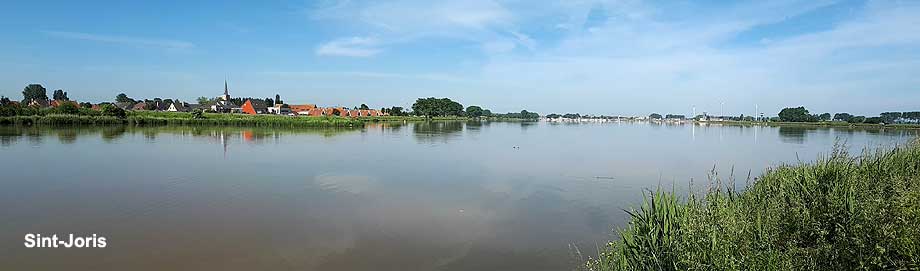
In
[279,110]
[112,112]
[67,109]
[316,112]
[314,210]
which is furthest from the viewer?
[316,112]

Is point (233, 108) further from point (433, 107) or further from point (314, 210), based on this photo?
point (314, 210)

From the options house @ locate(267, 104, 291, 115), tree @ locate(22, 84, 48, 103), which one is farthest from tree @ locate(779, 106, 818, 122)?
tree @ locate(22, 84, 48, 103)

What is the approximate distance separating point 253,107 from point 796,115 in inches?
5363

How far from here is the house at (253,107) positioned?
278 ft

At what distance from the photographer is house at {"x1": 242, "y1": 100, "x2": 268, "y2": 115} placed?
8481 centimetres

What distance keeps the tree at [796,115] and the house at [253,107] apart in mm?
133718

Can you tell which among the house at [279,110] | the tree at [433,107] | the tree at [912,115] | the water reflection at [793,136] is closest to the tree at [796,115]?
the tree at [912,115]

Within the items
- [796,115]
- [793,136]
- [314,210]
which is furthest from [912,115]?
[314,210]

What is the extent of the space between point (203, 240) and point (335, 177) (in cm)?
718

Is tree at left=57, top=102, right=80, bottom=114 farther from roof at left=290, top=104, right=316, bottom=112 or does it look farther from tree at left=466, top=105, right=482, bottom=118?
tree at left=466, top=105, right=482, bottom=118

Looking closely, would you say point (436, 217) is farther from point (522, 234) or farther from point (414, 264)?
point (414, 264)

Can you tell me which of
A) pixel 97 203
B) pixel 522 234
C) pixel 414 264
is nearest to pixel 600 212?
pixel 522 234

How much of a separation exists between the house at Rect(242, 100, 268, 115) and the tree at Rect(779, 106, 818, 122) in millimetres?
133718

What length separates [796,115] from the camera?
13100 centimetres
